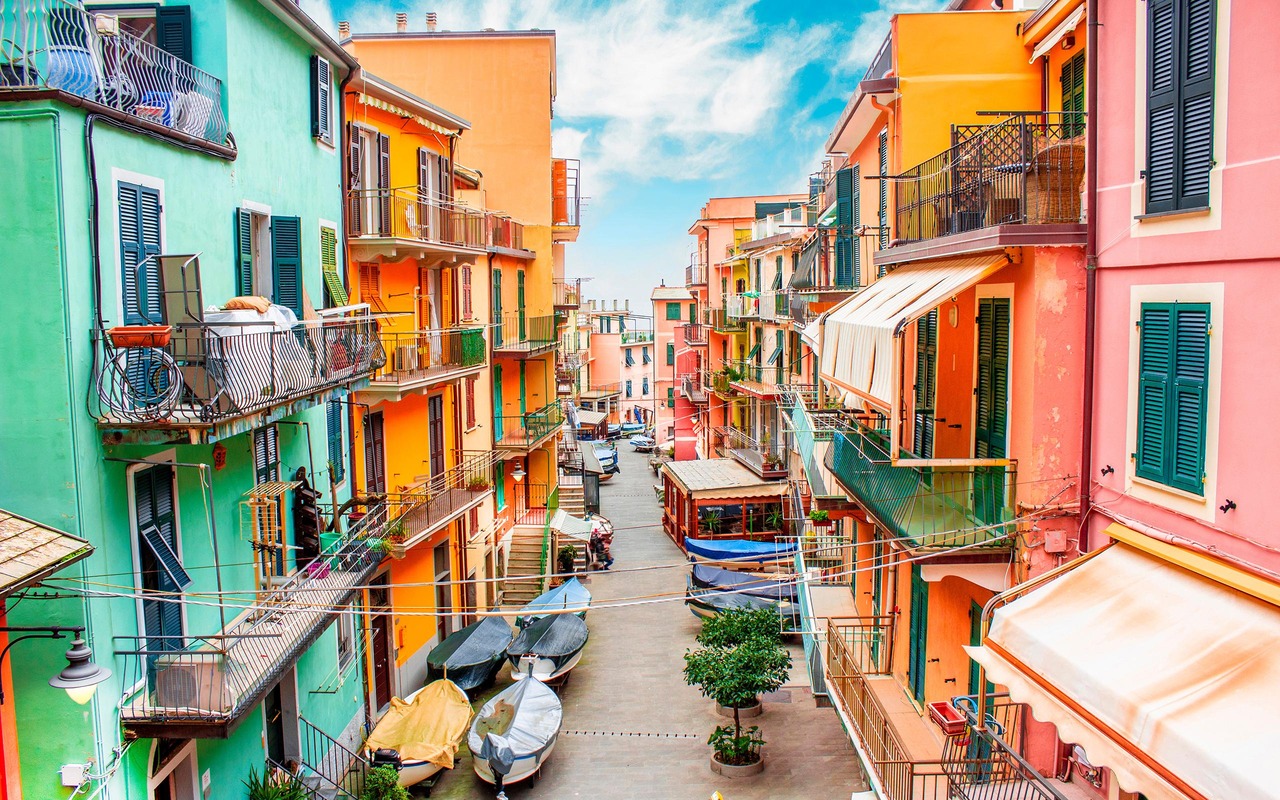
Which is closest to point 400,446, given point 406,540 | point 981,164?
point 406,540

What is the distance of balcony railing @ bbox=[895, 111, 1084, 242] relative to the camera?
10.7 m

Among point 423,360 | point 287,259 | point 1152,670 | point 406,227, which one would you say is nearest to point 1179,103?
point 1152,670

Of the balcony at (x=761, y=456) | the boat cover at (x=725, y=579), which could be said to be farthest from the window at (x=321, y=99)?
the balcony at (x=761, y=456)

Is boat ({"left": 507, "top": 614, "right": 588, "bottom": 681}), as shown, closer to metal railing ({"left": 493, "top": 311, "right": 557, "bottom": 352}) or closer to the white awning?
metal railing ({"left": 493, "top": 311, "right": 557, "bottom": 352})

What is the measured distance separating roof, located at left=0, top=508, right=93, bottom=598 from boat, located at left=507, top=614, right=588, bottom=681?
14615 mm

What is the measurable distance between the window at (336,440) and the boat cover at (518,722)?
19.6 ft

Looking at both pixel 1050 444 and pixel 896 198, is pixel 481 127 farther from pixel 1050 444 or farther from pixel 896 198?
pixel 1050 444

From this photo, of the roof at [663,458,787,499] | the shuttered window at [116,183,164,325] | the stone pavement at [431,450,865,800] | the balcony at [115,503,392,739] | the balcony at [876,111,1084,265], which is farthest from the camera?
the roof at [663,458,787,499]

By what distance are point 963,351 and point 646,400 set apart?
81694 mm

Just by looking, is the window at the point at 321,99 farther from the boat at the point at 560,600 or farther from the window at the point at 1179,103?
the boat at the point at 560,600

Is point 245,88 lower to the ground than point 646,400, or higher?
higher

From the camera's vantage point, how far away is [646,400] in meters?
95.6

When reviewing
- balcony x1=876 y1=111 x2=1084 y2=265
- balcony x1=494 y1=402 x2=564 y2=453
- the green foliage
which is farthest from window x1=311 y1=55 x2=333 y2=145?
balcony x1=494 y1=402 x2=564 y2=453

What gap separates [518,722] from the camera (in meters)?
19.5
